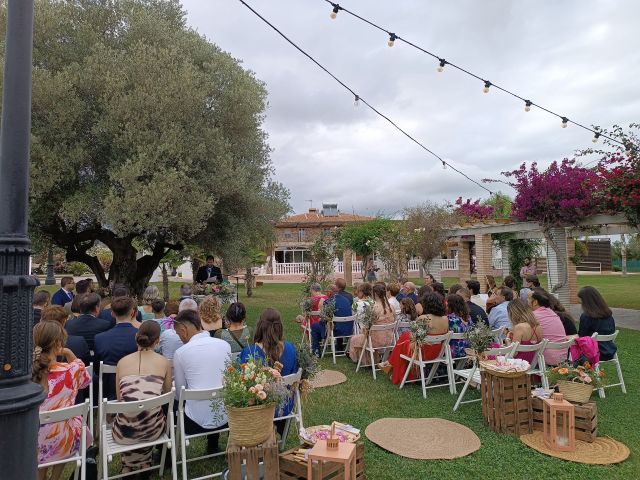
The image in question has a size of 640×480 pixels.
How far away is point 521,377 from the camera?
430 cm

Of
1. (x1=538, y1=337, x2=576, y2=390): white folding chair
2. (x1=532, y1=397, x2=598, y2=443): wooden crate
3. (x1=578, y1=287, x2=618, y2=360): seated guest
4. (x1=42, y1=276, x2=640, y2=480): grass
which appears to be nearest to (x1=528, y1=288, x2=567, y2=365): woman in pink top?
(x1=538, y1=337, x2=576, y2=390): white folding chair

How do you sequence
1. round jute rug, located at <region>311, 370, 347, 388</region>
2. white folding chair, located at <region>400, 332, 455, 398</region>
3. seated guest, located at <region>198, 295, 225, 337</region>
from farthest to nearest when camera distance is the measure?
round jute rug, located at <region>311, 370, 347, 388</region>
white folding chair, located at <region>400, 332, 455, 398</region>
seated guest, located at <region>198, 295, 225, 337</region>

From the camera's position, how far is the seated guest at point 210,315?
194 inches

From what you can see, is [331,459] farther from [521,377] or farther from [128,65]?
[128,65]

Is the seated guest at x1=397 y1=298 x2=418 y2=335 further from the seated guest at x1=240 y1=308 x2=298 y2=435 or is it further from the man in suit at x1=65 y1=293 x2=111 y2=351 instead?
the man in suit at x1=65 y1=293 x2=111 y2=351

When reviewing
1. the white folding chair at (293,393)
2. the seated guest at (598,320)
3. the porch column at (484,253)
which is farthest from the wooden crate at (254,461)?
the porch column at (484,253)

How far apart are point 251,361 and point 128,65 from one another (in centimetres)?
864

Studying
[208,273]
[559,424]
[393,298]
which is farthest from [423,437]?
[208,273]

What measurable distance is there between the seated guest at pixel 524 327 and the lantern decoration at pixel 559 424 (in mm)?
958

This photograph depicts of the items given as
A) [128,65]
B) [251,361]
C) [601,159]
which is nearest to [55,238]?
[128,65]

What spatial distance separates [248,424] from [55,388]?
1440 mm

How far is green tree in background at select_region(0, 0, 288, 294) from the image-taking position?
8.74 meters

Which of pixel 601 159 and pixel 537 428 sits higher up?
pixel 601 159

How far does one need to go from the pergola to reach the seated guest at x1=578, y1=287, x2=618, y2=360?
235 inches
